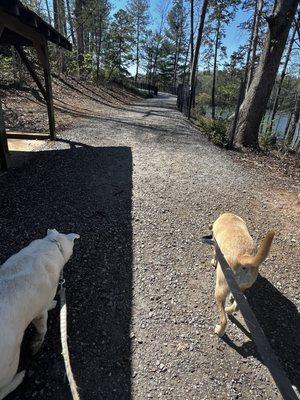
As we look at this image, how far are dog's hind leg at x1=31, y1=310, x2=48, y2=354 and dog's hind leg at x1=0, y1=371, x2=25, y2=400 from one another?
9.1 inches

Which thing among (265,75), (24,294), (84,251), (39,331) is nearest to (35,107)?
(265,75)

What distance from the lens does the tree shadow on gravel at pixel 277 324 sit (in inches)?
101

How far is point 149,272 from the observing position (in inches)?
133

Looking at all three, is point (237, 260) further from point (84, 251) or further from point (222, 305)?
point (84, 251)

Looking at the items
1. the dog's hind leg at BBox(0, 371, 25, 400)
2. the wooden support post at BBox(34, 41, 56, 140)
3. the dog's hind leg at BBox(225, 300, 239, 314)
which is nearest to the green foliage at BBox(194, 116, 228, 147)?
the wooden support post at BBox(34, 41, 56, 140)

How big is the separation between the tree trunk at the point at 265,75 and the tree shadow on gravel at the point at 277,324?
683cm

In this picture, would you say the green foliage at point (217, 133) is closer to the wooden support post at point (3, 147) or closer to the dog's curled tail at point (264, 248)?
the wooden support post at point (3, 147)

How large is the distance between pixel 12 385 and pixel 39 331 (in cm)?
41

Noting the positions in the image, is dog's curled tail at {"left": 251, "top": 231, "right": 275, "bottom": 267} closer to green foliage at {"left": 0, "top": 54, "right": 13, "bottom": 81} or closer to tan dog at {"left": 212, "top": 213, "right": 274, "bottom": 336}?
tan dog at {"left": 212, "top": 213, "right": 274, "bottom": 336}

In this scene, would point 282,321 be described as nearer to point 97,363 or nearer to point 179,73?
point 97,363

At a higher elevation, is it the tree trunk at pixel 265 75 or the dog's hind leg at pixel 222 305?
the tree trunk at pixel 265 75

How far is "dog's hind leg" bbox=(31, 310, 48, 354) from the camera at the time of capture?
88.8 inches

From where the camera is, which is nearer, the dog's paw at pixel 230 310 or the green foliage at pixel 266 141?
the dog's paw at pixel 230 310

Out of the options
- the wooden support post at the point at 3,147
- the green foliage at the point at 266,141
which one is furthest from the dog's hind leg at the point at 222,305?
the green foliage at the point at 266,141
